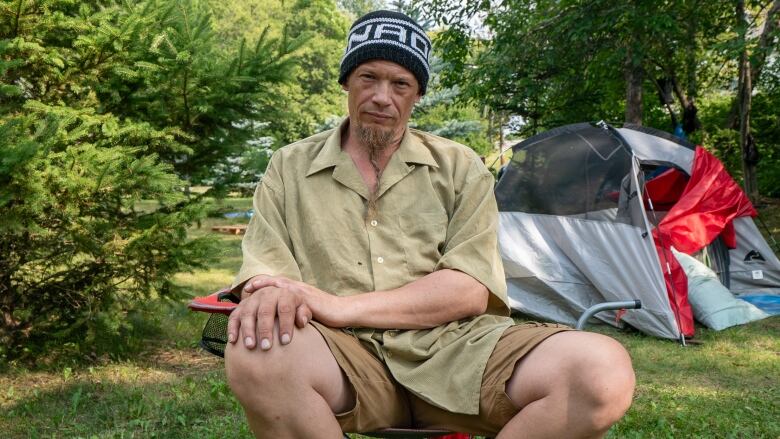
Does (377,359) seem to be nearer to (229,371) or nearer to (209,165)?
(229,371)

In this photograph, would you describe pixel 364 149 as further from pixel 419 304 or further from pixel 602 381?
pixel 602 381

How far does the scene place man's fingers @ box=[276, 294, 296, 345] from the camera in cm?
175

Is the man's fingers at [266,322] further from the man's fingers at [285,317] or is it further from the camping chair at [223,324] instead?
the camping chair at [223,324]

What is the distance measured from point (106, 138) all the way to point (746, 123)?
27.0 feet

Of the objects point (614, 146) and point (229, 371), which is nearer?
point (229, 371)

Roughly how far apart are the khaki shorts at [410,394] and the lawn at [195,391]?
1.54 meters

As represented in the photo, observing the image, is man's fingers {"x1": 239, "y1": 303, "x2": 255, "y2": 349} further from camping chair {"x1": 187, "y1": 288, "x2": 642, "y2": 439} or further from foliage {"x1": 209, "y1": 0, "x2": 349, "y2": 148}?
foliage {"x1": 209, "y1": 0, "x2": 349, "y2": 148}

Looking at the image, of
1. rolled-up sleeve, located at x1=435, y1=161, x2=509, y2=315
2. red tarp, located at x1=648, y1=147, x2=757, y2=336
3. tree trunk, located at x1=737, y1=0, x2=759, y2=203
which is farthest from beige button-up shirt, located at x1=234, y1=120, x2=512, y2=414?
tree trunk, located at x1=737, y1=0, x2=759, y2=203

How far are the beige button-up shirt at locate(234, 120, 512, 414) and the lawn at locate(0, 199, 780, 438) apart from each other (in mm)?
1493

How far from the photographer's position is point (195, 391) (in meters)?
4.01

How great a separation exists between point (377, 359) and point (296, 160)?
26.2 inches

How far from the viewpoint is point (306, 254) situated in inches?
85.8

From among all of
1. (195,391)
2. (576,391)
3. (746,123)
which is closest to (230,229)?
(746,123)

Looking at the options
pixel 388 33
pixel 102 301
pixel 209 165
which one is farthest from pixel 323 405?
pixel 209 165
